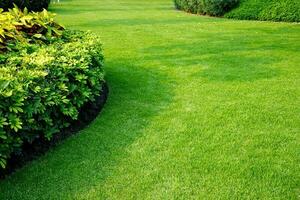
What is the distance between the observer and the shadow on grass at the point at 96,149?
4598 mm

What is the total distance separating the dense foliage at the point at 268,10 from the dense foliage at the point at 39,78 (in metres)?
11.5

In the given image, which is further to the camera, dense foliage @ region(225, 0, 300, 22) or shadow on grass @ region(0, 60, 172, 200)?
dense foliage @ region(225, 0, 300, 22)

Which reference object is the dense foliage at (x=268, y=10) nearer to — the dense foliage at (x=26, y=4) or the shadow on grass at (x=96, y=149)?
the dense foliage at (x=26, y=4)

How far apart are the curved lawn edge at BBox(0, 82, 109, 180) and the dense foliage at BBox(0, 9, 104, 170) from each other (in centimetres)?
12

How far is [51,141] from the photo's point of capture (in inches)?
220

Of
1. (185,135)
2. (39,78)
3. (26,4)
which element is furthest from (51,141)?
(26,4)

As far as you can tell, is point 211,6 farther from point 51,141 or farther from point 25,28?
point 51,141

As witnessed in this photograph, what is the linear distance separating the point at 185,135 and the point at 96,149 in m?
1.27

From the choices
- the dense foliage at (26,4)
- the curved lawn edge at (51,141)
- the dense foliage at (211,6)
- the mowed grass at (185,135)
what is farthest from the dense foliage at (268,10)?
the curved lawn edge at (51,141)

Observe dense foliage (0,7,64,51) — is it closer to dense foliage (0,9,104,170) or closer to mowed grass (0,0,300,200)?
dense foliage (0,9,104,170)

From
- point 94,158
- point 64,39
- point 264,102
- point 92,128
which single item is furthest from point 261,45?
point 94,158

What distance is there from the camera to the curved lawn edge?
16.4 feet

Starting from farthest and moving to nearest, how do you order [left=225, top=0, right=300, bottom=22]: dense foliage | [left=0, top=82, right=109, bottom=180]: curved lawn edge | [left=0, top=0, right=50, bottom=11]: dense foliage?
[left=225, top=0, right=300, bottom=22]: dense foliage
[left=0, top=0, right=50, bottom=11]: dense foliage
[left=0, top=82, right=109, bottom=180]: curved lawn edge

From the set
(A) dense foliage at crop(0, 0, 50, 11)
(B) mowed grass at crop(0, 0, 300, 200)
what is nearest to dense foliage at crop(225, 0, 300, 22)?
(B) mowed grass at crop(0, 0, 300, 200)
